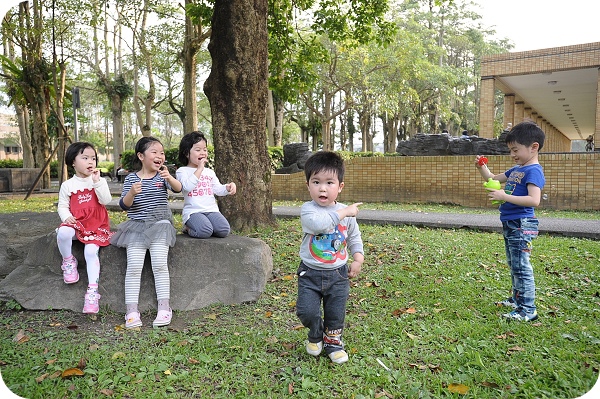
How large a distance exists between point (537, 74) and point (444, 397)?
15.0 metres

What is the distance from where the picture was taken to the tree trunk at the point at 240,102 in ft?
20.1

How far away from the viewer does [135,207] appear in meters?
3.93

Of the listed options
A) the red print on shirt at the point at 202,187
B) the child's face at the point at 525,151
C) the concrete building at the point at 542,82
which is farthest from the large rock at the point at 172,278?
the concrete building at the point at 542,82

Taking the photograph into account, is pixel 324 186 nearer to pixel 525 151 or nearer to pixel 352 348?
pixel 352 348

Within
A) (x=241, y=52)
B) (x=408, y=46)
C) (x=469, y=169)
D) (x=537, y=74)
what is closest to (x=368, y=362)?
(x=241, y=52)

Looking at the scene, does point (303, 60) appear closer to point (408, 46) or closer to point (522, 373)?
point (522, 373)

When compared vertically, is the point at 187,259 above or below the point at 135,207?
below

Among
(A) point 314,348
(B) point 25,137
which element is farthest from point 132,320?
(B) point 25,137

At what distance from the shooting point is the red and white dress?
3.89m

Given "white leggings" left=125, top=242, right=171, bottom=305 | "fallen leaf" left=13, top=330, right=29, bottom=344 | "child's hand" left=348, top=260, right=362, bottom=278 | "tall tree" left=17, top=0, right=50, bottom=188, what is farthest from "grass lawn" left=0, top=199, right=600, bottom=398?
"tall tree" left=17, top=0, right=50, bottom=188

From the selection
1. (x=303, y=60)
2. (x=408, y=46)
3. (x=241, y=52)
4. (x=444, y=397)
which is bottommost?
(x=444, y=397)

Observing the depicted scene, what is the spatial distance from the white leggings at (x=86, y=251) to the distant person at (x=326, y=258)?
195 cm

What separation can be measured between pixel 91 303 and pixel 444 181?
928cm

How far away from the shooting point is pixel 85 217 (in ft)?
12.9
